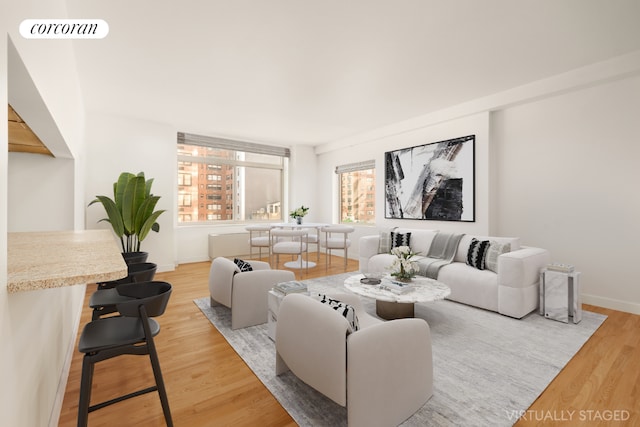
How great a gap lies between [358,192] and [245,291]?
4.51 metres

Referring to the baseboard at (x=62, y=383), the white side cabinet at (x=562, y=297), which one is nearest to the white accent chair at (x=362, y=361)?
the baseboard at (x=62, y=383)

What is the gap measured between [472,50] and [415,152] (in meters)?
2.34

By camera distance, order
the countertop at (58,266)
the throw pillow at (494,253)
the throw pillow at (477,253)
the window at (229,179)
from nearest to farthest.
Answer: the countertop at (58,266)
the throw pillow at (494,253)
the throw pillow at (477,253)
the window at (229,179)

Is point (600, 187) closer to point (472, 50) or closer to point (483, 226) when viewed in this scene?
point (483, 226)

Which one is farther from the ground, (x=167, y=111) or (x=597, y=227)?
(x=167, y=111)

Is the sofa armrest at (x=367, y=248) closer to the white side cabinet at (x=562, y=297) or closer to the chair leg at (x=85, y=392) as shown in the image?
the white side cabinet at (x=562, y=297)

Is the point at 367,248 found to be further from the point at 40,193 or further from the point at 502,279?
the point at 40,193

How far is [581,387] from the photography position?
1914 mm

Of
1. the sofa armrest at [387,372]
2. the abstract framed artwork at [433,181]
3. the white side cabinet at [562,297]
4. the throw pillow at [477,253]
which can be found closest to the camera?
the sofa armrest at [387,372]

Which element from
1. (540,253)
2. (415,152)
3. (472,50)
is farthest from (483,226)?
(472,50)

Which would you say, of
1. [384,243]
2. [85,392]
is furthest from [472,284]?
[85,392]

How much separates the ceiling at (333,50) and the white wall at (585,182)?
53cm

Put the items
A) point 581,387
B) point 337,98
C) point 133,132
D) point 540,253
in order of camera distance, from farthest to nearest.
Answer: point 133,132
point 337,98
point 540,253
point 581,387

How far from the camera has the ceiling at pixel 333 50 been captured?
232 cm
